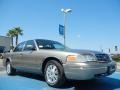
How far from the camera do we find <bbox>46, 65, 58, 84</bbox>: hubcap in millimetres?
7180

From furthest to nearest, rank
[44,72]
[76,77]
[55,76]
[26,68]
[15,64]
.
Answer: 1. [15,64]
2. [26,68]
3. [44,72]
4. [55,76]
5. [76,77]

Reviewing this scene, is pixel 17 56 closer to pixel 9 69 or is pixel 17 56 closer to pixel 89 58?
pixel 9 69

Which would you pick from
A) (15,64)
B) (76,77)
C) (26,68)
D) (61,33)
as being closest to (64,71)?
(76,77)

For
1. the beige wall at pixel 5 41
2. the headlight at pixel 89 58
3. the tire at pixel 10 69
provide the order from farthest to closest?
the beige wall at pixel 5 41 → the tire at pixel 10 69 → the headlight at pixel 89 58

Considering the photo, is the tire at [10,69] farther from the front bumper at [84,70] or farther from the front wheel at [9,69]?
the front bumper at [84,70]

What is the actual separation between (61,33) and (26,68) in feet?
44.4

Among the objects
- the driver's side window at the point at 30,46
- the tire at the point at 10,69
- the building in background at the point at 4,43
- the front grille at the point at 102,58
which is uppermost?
the building in background at the point at 4,43

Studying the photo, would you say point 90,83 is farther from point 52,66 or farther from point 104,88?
point 52,66

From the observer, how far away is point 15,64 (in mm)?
9273

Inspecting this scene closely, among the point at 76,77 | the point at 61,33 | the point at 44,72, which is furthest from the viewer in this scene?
the point at 61,33

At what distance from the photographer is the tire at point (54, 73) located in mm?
6953

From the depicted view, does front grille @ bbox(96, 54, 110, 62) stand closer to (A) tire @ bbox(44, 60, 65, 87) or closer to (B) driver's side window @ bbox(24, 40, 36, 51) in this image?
(A) tire @ bbox(44, 60, 65, 87)

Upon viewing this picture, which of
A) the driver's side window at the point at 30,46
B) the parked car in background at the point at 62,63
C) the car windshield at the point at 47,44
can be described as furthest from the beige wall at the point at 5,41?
the parked car in background at the point at 62,63

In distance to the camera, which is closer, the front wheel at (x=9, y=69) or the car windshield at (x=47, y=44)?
the car windshield at (x=47, y=44)
